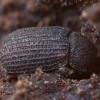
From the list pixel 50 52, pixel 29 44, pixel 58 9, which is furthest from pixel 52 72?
pixel 58 9

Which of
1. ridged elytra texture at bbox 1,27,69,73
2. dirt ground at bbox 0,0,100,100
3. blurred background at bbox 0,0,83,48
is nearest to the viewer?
dirt ground at bbox 0,0,100,100

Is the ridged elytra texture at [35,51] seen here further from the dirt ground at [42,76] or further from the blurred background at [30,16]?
the blurred background at [30,16]

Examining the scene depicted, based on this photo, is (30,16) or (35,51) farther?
(30,16)

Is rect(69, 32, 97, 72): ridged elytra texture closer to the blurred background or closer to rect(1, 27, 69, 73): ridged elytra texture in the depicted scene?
rect(1, 27, 69, 73): ridged elytra texture

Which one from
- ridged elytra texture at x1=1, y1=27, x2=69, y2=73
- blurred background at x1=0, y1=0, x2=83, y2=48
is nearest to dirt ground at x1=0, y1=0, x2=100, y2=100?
blurred background at x1=0, y1=0, x2=83, y2=48

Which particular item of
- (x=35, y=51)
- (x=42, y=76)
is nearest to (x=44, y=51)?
(x=35, y=51)

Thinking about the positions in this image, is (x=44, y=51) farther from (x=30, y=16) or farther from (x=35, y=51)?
(x=30, y=16)

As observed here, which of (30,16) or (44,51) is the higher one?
(30,16)

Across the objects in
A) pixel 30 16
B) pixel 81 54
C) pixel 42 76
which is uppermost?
pixel 30 16
